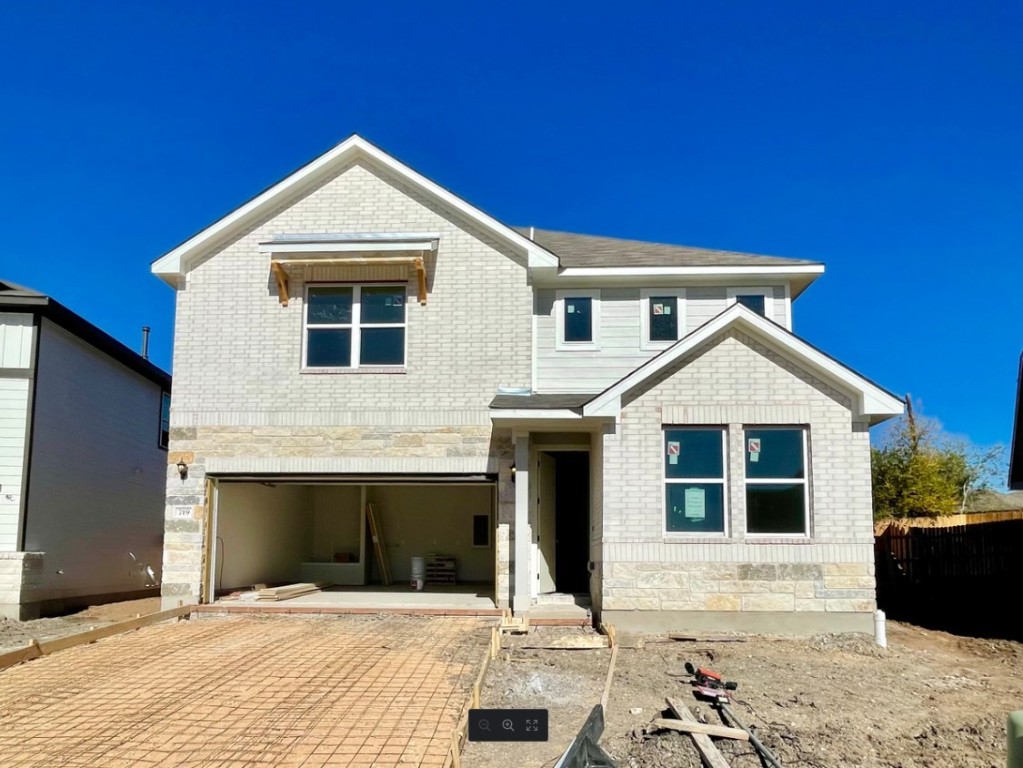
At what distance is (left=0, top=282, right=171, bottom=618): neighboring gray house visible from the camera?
1491 cm

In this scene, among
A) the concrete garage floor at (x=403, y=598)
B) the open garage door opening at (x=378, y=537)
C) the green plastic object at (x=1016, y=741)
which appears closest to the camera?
the green plastic object at (x=1016, y=741)

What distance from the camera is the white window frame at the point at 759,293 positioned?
15.0 metres

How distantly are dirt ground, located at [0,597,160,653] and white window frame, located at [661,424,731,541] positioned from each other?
27.3ft

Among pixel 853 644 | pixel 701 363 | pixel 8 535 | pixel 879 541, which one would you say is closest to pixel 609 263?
pixel 701 363

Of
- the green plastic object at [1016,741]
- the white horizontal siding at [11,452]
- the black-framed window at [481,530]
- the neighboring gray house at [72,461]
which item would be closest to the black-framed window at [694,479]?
the green plastic object at [1016,741]

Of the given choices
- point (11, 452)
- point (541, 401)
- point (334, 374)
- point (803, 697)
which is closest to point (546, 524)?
point (541, 401)

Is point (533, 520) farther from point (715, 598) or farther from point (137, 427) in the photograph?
point (137, 427)

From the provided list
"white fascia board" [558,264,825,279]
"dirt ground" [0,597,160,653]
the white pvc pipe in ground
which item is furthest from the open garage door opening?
the white pvc pipe in ground

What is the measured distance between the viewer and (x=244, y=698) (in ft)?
27.3

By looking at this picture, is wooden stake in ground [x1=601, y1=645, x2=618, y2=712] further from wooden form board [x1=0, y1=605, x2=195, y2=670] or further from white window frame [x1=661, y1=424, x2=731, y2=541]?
wooden form board [x1=0, y1=605, x2=195, y2=670]

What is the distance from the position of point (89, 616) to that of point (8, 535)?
7.03 feet

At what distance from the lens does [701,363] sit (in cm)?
1227

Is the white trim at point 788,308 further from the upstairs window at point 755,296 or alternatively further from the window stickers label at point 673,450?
the window stickers label at point 673,450

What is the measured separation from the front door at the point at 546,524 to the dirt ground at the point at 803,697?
128 inches
